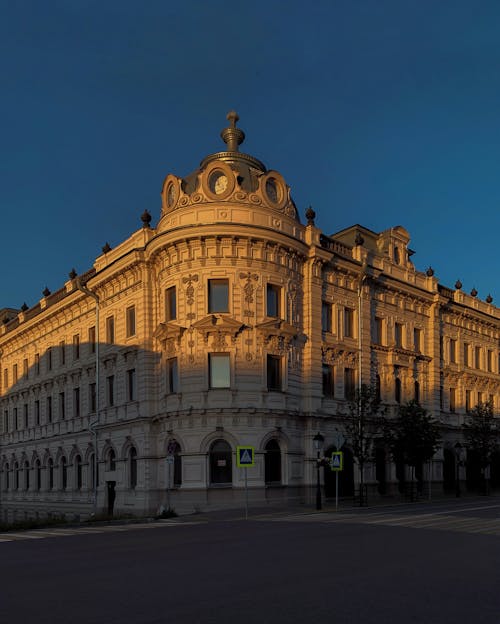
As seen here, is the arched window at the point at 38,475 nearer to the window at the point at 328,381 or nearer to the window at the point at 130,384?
the window at the point at 130,384

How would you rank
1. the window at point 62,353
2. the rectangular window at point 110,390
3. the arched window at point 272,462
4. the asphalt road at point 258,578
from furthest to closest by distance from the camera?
the window at point 62,353
the rectangular window at point 110,390
the arched window at point 272,462
the asphalt road at point 258,578

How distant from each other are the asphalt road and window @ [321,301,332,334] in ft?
68.2

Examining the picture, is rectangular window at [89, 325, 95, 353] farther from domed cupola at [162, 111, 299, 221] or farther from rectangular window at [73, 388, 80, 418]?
domed cupola at [162, 111, 299, 221]

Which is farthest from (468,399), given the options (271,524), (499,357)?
(271,524)

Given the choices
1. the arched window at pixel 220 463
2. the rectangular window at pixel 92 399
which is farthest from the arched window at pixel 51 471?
the arched window at pixel 220 463

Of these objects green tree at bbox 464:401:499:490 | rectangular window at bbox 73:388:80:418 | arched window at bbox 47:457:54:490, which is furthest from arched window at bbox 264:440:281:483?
arched window at bbox 47:457:54:490

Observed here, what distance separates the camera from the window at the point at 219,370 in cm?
3400

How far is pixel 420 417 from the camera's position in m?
39.4

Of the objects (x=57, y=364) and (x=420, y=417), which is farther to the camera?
(x=57, y=364)

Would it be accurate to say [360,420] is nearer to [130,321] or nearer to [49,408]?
[130,321]

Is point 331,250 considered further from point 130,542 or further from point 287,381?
point 130,542

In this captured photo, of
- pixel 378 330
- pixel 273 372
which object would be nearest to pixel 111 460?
pixel 273 372

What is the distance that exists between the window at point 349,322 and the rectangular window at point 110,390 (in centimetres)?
1386

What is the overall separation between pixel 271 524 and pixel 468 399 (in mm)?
32934
